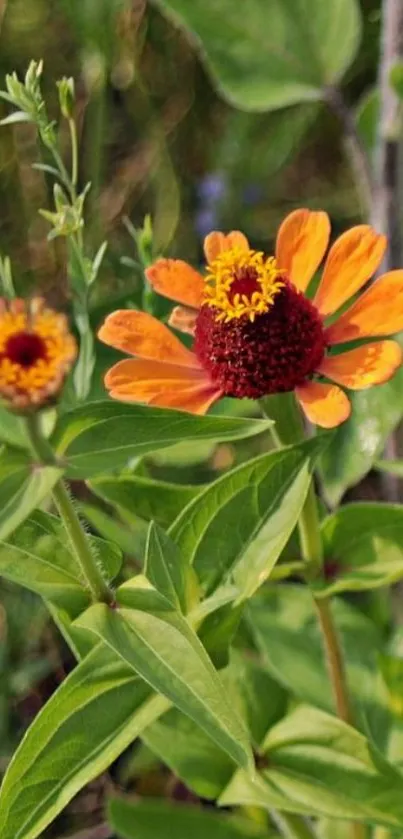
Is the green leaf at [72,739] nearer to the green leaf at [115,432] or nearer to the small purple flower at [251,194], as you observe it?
the green leaf at [115,432]

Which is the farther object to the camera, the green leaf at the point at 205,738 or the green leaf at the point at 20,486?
the green leaf at the point at 205,738

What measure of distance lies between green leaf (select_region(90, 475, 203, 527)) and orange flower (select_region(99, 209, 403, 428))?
0.08m

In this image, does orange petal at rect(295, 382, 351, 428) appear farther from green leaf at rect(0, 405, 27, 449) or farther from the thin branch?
the thin branch

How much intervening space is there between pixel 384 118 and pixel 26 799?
732 millimetres

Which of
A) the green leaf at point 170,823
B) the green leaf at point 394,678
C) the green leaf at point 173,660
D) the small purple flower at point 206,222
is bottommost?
the green leaf at point 170,823

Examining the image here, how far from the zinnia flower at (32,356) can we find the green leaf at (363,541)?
34 cm

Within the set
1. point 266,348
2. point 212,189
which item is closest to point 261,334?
Answer: point 266,348

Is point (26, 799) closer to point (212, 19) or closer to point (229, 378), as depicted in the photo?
point (229, 378)

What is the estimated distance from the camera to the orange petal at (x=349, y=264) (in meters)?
0.66

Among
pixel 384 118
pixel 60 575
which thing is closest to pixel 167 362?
pixel 60 575

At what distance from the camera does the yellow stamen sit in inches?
25.3

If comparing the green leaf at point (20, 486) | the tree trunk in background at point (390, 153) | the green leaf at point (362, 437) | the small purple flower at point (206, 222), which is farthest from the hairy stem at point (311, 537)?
the small purple flower at point (206, 222)

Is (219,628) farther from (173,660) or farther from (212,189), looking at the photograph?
(212,189)

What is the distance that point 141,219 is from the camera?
159cm
